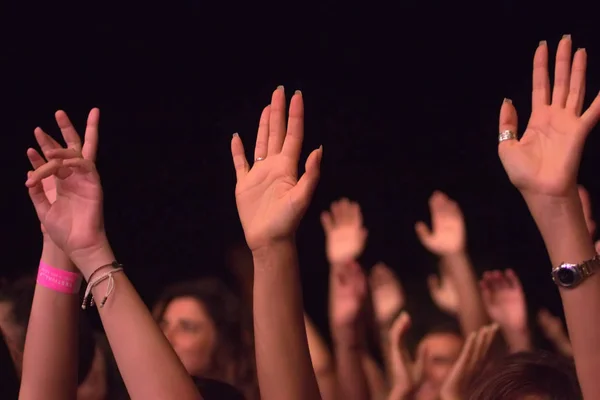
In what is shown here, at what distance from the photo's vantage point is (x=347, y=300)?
2.36m

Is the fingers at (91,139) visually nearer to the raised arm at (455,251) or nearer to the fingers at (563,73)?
the fingers at (563,73)

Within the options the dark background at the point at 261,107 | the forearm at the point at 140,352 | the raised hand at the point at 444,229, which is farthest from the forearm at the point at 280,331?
the dark background at the point at 261,107

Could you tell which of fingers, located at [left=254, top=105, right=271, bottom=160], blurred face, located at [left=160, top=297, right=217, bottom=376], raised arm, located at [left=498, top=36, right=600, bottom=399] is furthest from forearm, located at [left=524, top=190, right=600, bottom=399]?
blurred face, located at [left=160, top=297, right=217, bottom=376]

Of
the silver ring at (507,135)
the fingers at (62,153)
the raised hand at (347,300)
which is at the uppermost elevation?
the fingers at (62,153)

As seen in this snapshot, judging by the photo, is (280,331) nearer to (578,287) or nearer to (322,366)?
(578,287)

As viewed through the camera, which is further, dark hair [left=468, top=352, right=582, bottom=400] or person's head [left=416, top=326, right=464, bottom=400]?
person's head [left=416, top=326, right=464, bottom=400]

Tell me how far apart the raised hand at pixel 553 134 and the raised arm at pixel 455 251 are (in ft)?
4.16

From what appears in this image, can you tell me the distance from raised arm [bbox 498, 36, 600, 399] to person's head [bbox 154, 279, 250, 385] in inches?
53.3

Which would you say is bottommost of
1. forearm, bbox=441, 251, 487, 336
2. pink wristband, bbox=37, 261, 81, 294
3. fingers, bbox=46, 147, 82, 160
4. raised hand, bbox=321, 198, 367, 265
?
forearm, bbox=441, 251, 487, 336

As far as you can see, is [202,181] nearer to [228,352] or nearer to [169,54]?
[169,54]

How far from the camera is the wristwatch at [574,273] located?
1118 millimetres

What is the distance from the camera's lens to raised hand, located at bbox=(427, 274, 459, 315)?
2.69m

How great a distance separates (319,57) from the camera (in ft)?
9.00

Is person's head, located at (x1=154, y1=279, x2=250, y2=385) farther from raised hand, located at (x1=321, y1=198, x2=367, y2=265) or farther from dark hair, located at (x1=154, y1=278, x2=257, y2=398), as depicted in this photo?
raised hand, located at (x1=321, y1=198, x2=367, y2=265)
